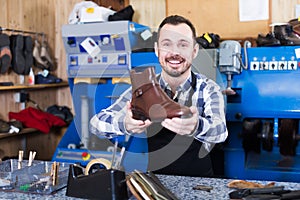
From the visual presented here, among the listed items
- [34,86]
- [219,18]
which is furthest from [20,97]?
[219,18]

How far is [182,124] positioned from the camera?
125 cm

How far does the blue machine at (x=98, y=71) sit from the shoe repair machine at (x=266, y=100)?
2.00 ft

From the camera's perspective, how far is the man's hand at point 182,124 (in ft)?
4.05

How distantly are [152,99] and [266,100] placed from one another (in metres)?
1.58

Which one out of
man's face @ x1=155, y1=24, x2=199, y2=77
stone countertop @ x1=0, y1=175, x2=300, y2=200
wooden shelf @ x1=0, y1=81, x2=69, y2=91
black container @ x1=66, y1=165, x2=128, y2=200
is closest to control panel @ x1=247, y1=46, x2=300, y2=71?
man's face @ x1=155, y1=24, x2=199, y2=77

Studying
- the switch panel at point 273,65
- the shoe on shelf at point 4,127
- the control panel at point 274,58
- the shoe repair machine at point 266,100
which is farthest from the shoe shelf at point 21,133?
the switch panel at point 273,65

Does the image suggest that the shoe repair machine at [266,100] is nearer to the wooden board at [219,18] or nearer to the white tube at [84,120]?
the wooden board at [219,18]

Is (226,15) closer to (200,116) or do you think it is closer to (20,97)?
(20,97)

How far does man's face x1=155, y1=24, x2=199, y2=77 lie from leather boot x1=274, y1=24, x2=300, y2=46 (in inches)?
44.6

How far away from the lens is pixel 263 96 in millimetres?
2639

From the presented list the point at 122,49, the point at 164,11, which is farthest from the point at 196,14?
the point at 122,49

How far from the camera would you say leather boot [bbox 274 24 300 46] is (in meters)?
2.62

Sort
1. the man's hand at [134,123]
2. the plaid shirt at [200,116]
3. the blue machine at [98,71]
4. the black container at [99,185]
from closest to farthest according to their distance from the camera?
the black container at [99,185], the man's hand at [134,123], the plaid shirt at [200,116], the blue machine at [98,71]

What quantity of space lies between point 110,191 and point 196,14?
2.69m
